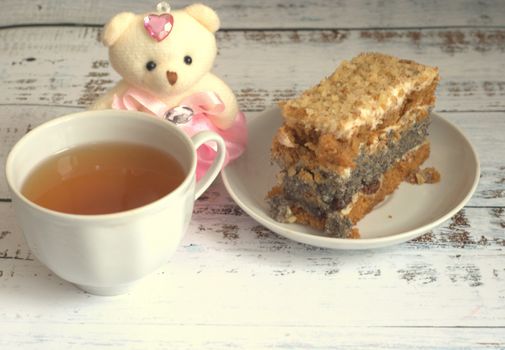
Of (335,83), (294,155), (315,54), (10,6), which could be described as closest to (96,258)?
(294,155)

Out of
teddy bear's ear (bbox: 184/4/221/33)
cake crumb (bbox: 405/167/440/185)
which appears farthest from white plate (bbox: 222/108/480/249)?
teddy bear's ear (bbox: 184/4/221/33)

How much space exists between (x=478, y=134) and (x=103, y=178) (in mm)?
805

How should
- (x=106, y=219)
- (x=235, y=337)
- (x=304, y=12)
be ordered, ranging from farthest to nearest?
(x=304, y=12), (x=235, y=337), (x=106, y=219)

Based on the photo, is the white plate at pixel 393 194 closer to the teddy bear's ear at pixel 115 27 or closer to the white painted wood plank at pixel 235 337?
the white painted wood plank at pixel 235 337

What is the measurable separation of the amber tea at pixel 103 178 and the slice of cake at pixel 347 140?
235mm

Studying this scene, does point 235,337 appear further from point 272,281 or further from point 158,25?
point 158,25

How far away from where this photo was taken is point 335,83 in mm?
1259

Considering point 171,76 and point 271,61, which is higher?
point 171,76

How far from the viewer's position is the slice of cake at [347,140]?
1.17m

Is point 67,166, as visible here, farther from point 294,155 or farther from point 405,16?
point 405,16

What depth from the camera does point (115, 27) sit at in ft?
3.81

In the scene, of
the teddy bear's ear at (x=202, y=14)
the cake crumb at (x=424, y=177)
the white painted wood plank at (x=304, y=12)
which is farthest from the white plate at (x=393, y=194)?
the white painted wood plank at (x=304, y=12)

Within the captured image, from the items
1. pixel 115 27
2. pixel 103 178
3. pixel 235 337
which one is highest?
pixel 115 27

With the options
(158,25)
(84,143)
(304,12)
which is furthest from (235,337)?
(304,12)
